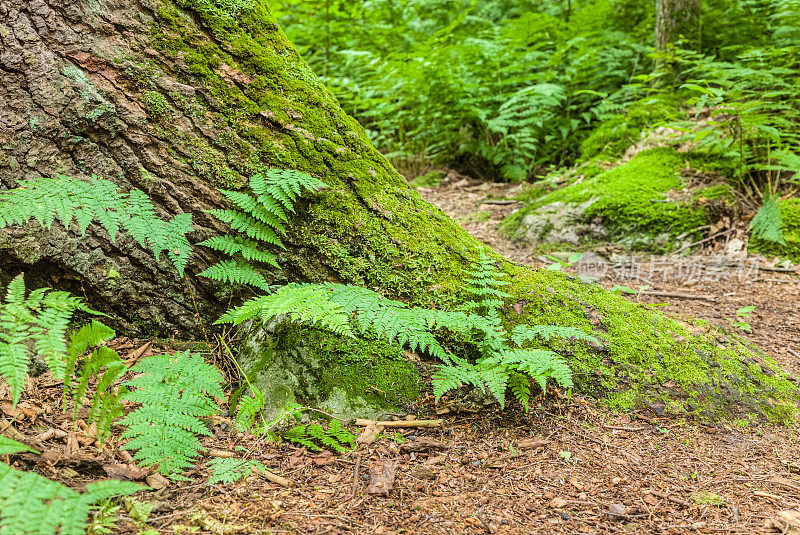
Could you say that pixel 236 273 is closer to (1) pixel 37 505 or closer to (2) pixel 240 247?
(2) pixel 240 247

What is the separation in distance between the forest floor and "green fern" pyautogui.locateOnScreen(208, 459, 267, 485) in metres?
0.04

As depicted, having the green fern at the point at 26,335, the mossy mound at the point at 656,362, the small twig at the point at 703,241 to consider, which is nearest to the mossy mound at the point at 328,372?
the mossy mound at the point at 656,362

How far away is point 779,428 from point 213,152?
3507 millimetres

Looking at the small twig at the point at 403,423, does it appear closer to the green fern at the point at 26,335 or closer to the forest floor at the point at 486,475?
the forest floor at the point at 486,475

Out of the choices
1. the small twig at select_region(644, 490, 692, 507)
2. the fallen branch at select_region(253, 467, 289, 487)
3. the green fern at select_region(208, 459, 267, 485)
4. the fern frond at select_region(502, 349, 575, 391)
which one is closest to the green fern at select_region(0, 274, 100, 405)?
the green fern at select_region(208, 459, 267, 485)

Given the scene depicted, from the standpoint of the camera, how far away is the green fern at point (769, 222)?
14.6ft

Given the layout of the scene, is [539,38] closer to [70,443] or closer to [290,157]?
[290,157]

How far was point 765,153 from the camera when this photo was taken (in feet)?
16.1

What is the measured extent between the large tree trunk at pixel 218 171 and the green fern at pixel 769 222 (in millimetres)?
2250

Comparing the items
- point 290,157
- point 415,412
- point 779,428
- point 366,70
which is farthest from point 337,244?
point 366,70

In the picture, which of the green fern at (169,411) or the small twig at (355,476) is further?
the small twig at (355,476)

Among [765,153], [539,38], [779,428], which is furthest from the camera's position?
[539,38]

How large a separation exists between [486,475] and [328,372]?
918 mm

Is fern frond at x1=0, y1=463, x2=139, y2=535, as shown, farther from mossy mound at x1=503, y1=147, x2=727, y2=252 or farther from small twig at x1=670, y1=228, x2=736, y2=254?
small twig at x1=670, y1=228, x2=736, y2=254
